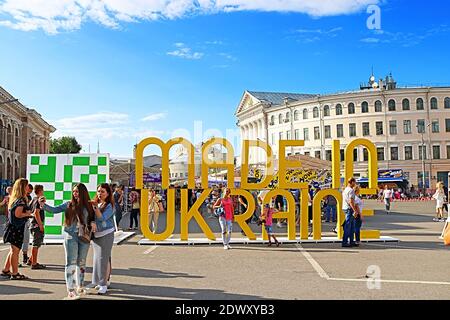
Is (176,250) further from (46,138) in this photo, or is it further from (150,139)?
(46,138)

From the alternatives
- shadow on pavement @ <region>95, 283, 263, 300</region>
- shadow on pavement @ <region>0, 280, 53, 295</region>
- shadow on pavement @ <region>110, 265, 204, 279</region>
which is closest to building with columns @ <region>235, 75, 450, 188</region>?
shadow on pavement @ <region>110, 265, 204, 279</region>

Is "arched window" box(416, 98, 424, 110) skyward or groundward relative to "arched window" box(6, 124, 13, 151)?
skyward

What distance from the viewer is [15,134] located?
57.8 m

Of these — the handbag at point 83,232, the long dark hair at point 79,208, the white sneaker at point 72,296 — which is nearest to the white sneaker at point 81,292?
the white sneaker at point 72,296

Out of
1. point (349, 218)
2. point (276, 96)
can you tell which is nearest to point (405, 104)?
point (276, 96)

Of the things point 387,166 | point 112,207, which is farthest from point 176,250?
point 387,166

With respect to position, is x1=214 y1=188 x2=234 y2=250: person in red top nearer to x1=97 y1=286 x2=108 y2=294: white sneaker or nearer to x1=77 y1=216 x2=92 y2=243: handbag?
x1=97 y1=286 x2=108 y2=294: white sneaker

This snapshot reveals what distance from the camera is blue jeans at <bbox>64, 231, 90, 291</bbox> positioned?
667 cm

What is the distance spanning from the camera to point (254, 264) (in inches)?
383

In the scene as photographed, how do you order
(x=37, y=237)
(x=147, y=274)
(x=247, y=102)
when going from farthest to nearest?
1. (x=247, y=102)
2. (x=37, y=237)
3. (x=147, y=274)

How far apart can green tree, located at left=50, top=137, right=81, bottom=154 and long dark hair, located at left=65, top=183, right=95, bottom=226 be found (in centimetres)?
8963

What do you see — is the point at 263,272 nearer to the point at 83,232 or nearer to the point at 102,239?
the point at 102,239

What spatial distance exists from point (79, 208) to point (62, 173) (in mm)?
8649
